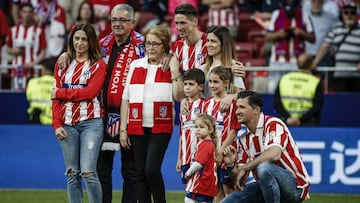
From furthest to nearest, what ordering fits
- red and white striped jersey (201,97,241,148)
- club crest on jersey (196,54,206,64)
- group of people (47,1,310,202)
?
club crest on jersey (196,54,206,64) → red and white striped jersey (201,97,241,148) → group of people (47,1,310,202)

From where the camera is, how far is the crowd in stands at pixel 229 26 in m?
19.7

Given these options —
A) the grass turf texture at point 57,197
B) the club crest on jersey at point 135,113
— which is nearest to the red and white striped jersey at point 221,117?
the club crest on jersey at point 135,113

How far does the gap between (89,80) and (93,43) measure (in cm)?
41

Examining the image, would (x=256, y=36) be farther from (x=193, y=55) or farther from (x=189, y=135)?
(x=189, y=135)

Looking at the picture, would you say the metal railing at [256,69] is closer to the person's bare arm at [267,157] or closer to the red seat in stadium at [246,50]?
the red seat in stadium at [246,50]

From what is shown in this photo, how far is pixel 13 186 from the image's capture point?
18.0 metres

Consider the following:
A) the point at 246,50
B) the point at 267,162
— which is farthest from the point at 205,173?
the point at 246,50

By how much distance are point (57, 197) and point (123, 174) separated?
3.05m

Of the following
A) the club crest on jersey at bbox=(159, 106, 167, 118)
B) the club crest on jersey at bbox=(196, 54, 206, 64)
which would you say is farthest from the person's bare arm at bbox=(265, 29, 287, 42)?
the club crest on jersey at bbox=(159, 106, 167, 118)

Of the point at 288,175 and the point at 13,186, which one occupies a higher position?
the point at 288,175

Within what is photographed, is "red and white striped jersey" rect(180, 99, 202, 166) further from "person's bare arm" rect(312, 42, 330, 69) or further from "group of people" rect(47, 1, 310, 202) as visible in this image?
"person's bare arm" rect(312, 42, 330, 69)

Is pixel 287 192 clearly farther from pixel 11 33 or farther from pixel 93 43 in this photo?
pixel 11 33

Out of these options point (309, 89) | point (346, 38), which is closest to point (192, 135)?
point (309, 89)

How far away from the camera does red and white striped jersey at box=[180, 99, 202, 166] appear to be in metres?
12.9
